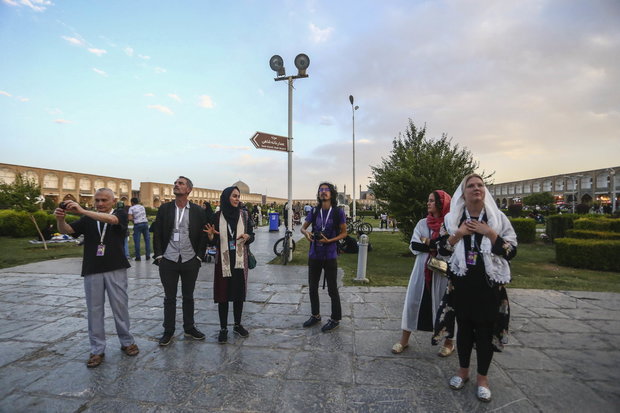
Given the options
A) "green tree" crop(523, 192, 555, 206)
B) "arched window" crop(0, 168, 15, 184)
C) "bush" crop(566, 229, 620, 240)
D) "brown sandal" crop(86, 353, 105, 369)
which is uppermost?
"arched window" crop(0, 168, 15, 184)

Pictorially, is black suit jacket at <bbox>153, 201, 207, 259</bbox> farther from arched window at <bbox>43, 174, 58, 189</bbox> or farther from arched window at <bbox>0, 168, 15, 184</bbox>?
arched window at <bbox>43, 174, 58, 189</bbox>

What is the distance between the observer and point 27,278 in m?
6.56

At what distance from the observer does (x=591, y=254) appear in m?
8.37

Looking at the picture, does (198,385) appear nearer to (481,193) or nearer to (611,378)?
(481,193)

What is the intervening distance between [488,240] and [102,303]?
11.4 feet

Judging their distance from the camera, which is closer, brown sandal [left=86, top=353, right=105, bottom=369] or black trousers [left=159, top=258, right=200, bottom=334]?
brown sandal [left=86, top=353, right=105, bottom=369]

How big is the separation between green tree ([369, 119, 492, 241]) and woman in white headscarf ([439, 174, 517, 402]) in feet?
22.6

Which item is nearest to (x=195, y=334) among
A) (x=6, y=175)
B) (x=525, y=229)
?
(x=525, y=229)

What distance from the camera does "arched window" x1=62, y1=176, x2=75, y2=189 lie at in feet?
200

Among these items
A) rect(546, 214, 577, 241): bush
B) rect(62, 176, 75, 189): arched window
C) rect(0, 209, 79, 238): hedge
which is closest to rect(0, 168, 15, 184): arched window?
rect(62, 176, 75, 189): arched window

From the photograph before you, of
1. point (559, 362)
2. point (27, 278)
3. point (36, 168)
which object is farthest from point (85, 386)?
point (36, 168)

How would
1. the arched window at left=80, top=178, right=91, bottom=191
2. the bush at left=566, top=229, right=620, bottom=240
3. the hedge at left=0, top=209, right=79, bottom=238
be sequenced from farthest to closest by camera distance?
1. the arched window at left=80, top=178, right=91, bottom=191
2. the hedge at left=0, top=209, right=79, bottom=238
3. the bush at left=566, top=229, right=620, bottom=240

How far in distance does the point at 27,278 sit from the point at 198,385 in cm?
637

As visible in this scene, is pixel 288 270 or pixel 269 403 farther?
pixel 288 270
